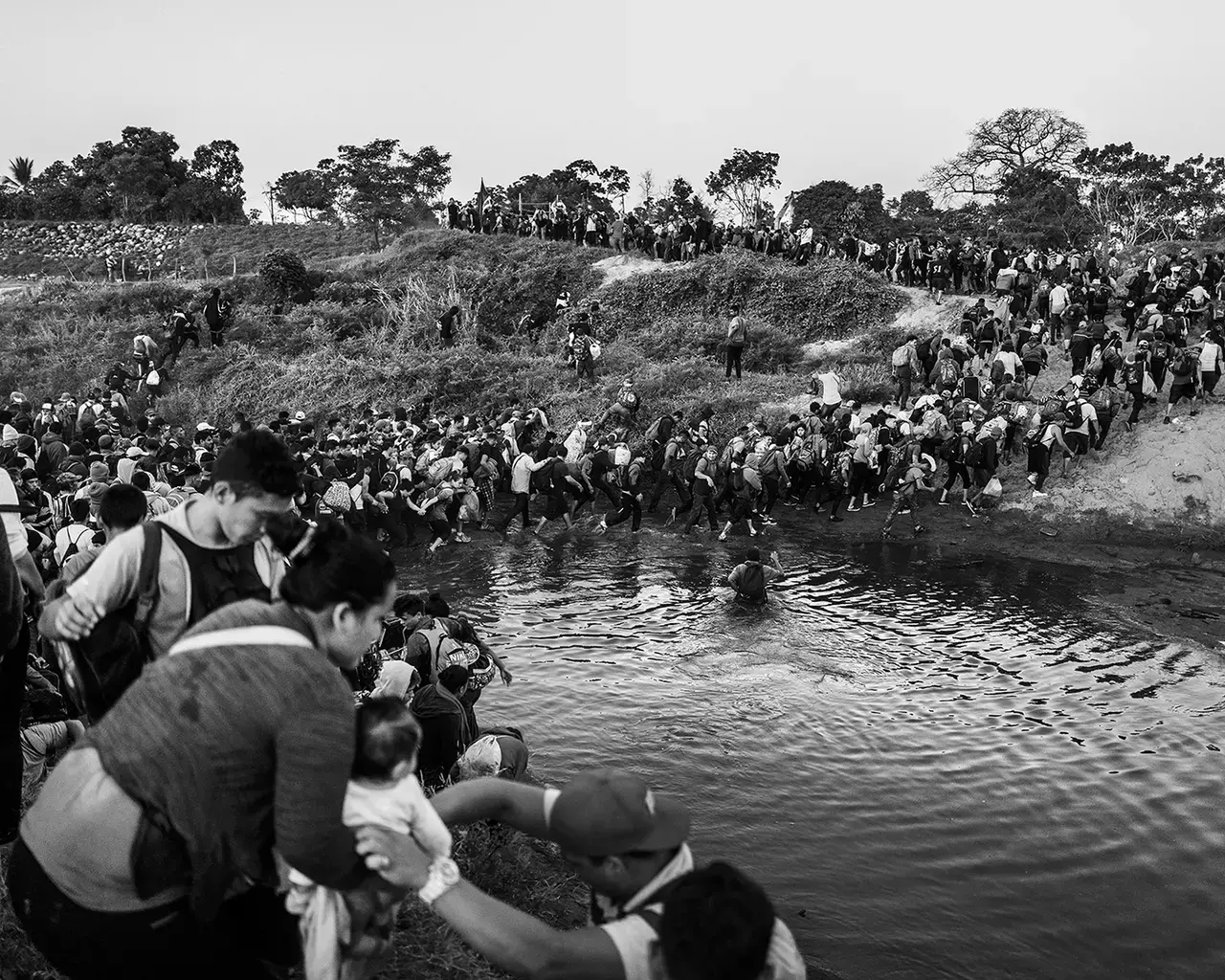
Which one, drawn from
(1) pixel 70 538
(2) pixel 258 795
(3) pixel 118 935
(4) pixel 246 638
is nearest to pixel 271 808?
(2) pixel 258 795

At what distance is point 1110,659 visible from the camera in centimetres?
1102

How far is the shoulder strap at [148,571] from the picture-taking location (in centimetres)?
293

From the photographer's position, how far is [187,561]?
299cm

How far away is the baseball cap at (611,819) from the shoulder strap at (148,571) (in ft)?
4.49

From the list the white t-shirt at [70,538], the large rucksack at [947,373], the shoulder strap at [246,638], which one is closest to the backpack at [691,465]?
the large rucksack at [947,373]

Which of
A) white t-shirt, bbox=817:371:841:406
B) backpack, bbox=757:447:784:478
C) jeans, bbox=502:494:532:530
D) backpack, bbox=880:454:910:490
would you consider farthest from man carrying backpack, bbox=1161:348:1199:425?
jeans, bbox=502:494:532:530

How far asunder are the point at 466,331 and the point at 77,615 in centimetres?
2532

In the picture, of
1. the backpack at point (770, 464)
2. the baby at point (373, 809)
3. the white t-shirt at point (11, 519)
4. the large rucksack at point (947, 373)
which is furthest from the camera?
the large rucksack at point (947, 373)

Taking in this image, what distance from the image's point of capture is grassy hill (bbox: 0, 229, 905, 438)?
23578 millimetres

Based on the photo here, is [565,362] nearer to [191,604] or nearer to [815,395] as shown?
[815,395]

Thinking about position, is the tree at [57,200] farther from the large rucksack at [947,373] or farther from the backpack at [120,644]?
the backpack at [120,644]

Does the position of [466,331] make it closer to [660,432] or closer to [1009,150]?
[660,432]

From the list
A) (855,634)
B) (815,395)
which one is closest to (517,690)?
(855,634)

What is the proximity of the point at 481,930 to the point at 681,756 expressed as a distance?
224 inches
